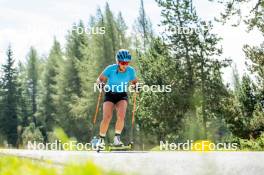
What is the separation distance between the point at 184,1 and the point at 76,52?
1107 inches

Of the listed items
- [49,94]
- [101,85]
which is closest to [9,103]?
[49,94]

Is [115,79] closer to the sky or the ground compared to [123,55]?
closer to the ground

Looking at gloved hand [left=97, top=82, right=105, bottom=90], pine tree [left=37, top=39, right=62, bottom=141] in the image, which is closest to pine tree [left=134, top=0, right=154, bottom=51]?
pine tree [left=37, top=39, right=62, bottom=141]

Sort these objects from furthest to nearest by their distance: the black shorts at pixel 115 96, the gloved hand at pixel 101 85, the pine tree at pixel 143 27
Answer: the pine tree at pixel 143 27, the gloved hand at pixel 101 85, the black shorts at pixel 115 96

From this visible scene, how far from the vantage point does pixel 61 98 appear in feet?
209

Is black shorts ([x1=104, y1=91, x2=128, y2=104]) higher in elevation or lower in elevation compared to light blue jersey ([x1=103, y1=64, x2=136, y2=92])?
lower

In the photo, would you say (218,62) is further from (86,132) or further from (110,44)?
(86,132)

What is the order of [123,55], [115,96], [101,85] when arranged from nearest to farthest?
[123,55]
[115,96]
[101,85]

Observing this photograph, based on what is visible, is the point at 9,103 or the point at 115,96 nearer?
the point at 115,96

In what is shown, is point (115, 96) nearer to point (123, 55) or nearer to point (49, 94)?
point (123, 55)

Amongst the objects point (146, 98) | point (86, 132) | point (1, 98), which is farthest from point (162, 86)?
point (1, 98)

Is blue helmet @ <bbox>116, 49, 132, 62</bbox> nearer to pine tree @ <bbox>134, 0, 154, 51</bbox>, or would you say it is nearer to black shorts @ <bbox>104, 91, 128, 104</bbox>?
black shorts @ <bbox>104, 91, 128, 104</bbox>

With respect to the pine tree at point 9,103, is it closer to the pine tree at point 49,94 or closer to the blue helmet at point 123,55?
the pine tree at point 49,94

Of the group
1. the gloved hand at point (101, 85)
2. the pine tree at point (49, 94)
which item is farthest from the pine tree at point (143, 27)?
the gloved hand at point (101, 85)
